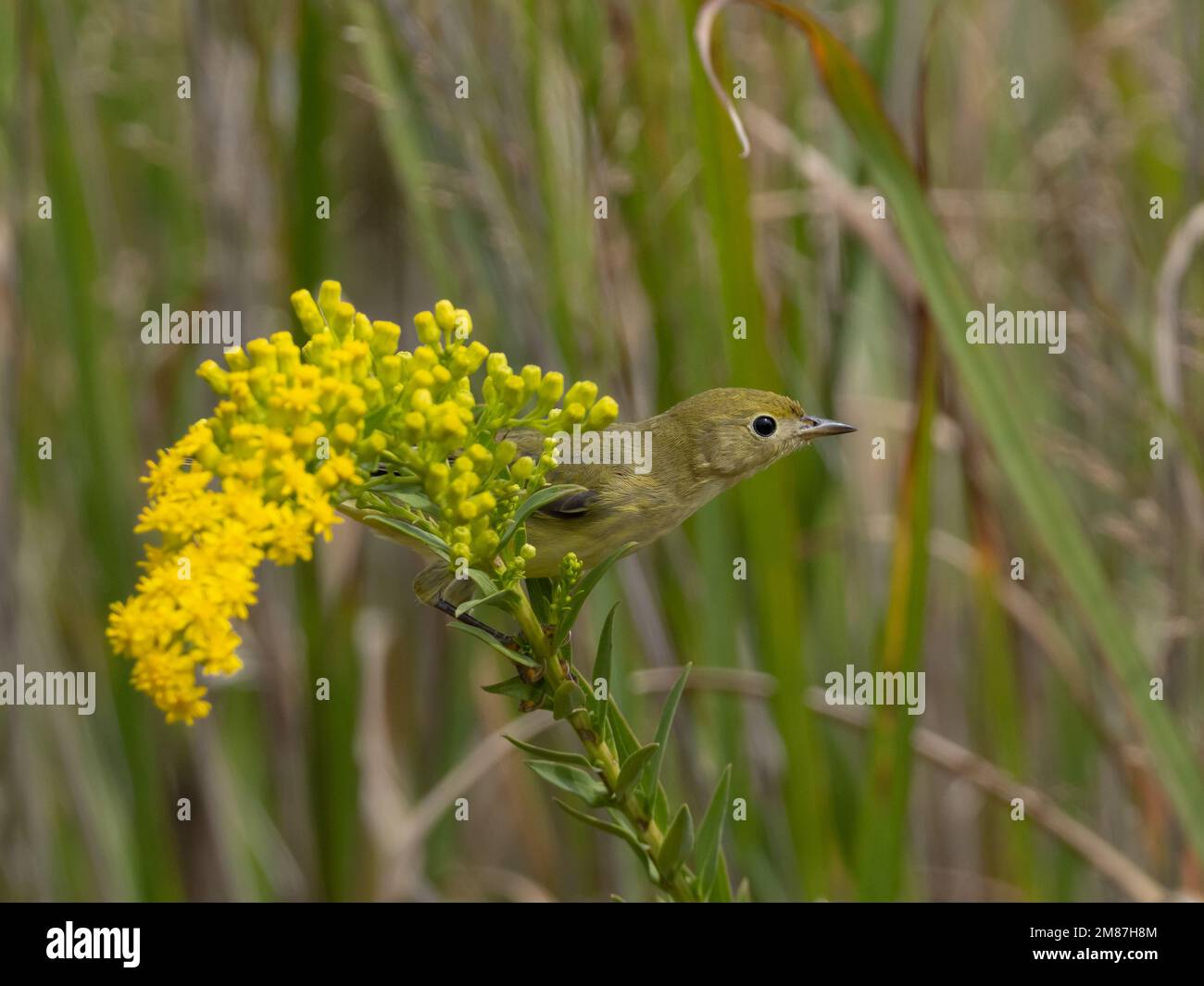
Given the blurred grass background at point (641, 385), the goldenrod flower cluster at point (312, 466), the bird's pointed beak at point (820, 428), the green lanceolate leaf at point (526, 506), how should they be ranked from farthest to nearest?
the blurred grass background at point (641, 385)
the bird's pointed beak at point (820, 428)
the green lanceolate leaf at point (526, 506)
the goldenrod flower cluster at point (312, 466)

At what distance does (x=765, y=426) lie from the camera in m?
1.29

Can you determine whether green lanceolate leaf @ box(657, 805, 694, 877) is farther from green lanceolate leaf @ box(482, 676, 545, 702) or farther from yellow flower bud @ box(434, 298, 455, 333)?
yellow flower bud @ box(434, 298, 455, 333)

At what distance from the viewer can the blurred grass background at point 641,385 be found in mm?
1717

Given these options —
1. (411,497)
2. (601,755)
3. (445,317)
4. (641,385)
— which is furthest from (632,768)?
(641,385)

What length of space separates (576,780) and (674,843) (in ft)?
0.29

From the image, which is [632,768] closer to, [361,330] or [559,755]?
[559,755]

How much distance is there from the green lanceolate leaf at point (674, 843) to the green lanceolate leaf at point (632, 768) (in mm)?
37

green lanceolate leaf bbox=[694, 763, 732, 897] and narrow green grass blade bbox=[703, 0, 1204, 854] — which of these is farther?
narrow green grass blade bbox=[703, 0, 1204, 854]

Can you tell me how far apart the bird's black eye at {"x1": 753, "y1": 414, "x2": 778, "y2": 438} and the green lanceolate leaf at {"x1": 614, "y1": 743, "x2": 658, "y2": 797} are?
54 cm

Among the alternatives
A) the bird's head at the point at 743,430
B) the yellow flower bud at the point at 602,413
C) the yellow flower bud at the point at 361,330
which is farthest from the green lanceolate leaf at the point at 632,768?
the bird's head at the point at 743,430

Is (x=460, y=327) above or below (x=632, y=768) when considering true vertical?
above

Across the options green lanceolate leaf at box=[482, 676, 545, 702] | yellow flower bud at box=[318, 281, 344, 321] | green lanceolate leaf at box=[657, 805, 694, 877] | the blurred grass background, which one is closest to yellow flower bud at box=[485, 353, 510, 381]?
yellow flower bud at box=[318, 281, 344, 321]

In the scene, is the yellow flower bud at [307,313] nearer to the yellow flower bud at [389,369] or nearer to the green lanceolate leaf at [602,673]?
the yellow flower bud at [389,369]

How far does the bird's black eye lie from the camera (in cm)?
129
